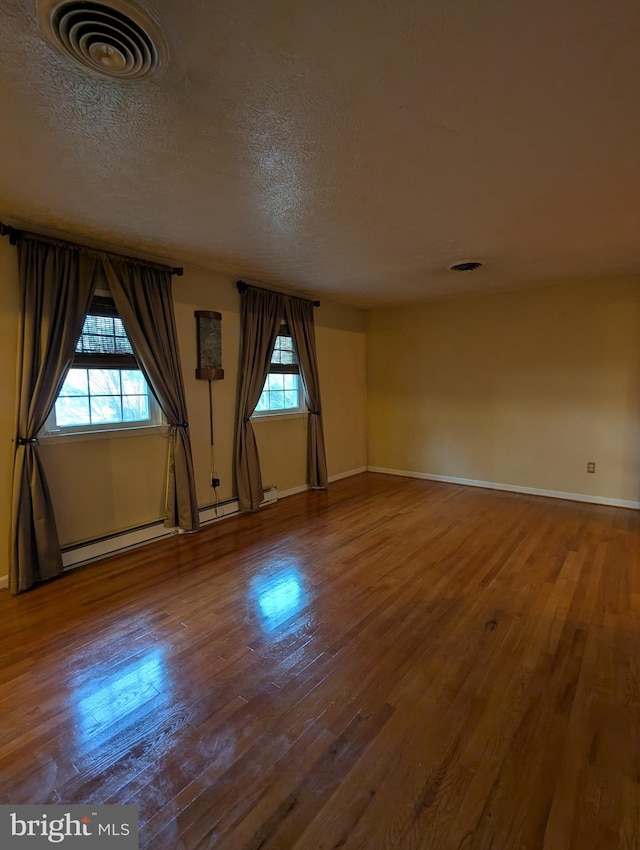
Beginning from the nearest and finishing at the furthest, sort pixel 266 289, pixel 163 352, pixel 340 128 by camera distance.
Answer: pixel 340 128, pixel 163 352, pixel 266 289

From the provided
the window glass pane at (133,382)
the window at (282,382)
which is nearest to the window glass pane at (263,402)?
the window at (282,382)

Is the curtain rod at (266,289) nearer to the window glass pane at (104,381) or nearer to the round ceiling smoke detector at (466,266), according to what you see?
the window glass pane at (104,381)

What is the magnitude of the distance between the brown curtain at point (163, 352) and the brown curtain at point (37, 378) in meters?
0.38

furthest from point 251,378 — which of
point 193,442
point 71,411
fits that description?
point 71,411

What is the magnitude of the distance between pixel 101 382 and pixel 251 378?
4.76 ft

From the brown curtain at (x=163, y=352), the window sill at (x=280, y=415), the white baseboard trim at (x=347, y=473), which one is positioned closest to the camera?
the brown curtain at (x=163, y=352)

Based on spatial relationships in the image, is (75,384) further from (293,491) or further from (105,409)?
(293,491)

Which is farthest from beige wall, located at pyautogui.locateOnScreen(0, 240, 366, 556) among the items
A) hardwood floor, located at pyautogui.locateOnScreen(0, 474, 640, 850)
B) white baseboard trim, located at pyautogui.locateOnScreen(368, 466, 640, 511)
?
white baseboard trim, located at pyautogui.locateOnScreen(368, 466, 640, 511)

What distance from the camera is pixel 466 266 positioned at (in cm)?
377

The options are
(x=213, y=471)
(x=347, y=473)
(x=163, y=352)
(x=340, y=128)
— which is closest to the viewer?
(x=340, y=128)

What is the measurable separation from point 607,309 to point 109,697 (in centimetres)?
528

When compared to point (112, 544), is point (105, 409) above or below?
above

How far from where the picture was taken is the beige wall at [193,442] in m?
2.78

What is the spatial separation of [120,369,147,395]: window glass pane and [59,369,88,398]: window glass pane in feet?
0.99
